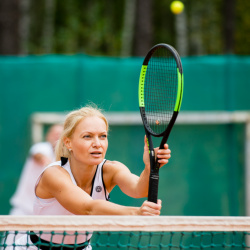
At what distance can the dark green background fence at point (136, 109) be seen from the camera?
19.6ft

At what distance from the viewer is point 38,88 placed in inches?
237

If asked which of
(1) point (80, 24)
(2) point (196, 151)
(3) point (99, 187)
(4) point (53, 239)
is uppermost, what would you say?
(1) point (80, 24)

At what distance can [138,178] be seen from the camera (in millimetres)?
3158

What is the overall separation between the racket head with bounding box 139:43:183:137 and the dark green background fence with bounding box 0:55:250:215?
0.61 meters

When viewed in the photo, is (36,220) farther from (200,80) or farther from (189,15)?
(189,15)

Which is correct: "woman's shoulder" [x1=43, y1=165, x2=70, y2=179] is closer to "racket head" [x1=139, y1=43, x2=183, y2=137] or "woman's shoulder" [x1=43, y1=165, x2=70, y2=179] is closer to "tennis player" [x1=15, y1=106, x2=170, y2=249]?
"tennis player" [x1=15, y1=106, x2=170, y2=249]

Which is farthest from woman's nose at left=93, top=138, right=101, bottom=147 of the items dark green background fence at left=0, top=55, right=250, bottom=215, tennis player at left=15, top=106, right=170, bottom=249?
dark green background fence at left=0, top=55, right=250, bottom=215

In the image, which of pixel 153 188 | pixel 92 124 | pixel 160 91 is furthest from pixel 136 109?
pixel 153 188

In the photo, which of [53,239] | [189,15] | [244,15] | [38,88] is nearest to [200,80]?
[38,88]

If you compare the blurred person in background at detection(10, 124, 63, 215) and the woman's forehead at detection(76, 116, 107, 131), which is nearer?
the woman's forehead at detection(76, 116, 107, 131)

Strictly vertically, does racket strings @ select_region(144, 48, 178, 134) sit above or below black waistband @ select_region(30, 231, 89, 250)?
above

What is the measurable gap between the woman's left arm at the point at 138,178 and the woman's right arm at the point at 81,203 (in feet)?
0.73

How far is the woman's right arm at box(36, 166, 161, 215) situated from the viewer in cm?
275

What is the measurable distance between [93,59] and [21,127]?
1.21 metres
